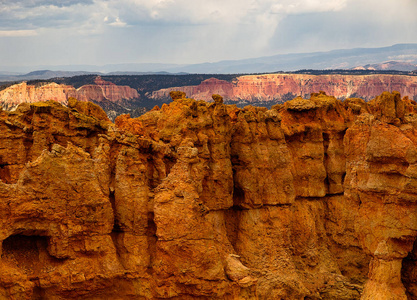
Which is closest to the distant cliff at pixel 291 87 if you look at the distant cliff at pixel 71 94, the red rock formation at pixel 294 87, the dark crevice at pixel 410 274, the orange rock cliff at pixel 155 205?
the red rock formation at pixel 294 87

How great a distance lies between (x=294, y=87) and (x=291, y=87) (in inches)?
35.8

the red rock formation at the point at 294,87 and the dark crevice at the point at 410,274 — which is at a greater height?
the red rock formation at the point at 294,87

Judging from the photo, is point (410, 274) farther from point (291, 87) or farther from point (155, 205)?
point (291, 87)

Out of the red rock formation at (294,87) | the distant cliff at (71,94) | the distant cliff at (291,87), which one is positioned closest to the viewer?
the distant cliff at (71,94)

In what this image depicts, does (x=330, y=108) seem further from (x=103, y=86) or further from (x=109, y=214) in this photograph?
(x=103, y=86)

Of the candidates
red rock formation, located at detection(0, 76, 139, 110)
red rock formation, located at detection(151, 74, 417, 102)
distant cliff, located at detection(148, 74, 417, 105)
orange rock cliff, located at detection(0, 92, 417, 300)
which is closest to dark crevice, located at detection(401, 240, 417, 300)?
orange rock cliff, located at detection(0, 92, 417, 300)

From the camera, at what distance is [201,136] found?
23031mm

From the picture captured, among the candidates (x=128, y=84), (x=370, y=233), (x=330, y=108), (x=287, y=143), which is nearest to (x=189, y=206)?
(x=370, y=233)

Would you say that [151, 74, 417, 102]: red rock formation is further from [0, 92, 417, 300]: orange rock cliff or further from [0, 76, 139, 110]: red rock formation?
[0, 92, 417, 300]: orange rock cliff

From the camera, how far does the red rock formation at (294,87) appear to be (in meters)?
151

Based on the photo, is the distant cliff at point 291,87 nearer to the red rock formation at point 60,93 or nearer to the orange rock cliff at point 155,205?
the red rock formation at point 60,93

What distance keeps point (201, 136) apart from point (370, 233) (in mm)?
7857

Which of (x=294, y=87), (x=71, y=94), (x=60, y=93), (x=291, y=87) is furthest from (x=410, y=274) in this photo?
(x=294, y=87)

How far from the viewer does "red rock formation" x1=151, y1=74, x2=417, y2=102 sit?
151 m
